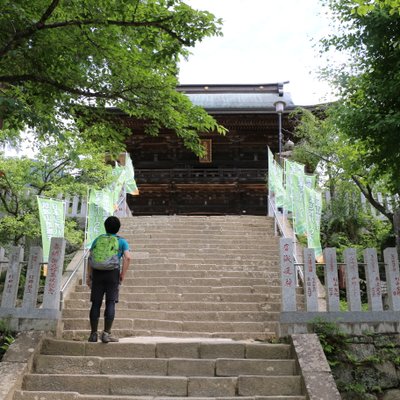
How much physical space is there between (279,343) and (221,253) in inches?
180

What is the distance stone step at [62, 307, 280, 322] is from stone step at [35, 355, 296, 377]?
1811 mm

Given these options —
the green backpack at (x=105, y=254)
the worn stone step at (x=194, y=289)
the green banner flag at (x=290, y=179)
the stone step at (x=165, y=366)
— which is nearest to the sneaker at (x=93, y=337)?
the stone step at (x=165, y=366)

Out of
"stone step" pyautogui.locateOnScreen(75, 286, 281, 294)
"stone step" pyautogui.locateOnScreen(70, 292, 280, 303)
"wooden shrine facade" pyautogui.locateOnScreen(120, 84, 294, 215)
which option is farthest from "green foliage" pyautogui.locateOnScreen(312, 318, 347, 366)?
"wooden shrine facade" pyautogui.locateOnScreen(120, 84, 294, 215)

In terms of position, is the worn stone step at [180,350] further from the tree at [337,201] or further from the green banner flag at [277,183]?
the tree at [337,201]

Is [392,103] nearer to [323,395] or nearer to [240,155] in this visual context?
[323,395]

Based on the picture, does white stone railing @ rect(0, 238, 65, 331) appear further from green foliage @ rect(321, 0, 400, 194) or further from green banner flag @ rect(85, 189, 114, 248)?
green foliage @ rect(321, 0, 400, 194)

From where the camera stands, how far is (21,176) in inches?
474

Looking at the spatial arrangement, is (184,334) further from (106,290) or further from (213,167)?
(213,167)

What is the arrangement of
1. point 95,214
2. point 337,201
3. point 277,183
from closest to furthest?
point 95,214, point 277,183, point 337,201

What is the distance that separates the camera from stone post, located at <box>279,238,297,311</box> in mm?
5637

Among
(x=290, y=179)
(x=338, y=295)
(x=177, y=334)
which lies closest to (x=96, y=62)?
(x=177, y=334)

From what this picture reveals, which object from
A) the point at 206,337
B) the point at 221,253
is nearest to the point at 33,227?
the point at 221,253

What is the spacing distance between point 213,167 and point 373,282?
48.3ft

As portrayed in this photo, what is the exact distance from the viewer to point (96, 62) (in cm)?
619
